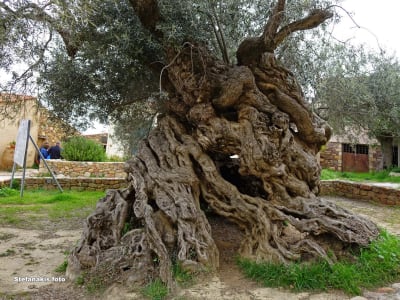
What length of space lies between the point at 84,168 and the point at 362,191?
1137 centimetres

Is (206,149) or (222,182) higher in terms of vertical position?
(206,149)

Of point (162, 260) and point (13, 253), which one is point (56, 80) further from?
point (162, 260)

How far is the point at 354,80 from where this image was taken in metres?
7.12

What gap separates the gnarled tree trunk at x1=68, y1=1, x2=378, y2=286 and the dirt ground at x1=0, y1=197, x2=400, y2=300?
22 cm

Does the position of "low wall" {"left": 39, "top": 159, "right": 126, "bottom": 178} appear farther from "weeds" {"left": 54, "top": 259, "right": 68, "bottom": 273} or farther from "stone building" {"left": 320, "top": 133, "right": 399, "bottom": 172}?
"stone building" {"left": 320, "top": 133, "right": 399, "bottom": 172}

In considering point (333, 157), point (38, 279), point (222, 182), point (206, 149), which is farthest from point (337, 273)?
point (333, 157)

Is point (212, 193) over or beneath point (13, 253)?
over

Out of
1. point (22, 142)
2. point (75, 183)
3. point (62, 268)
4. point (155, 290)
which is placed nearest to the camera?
point (155, 290)

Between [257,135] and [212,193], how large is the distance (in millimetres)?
1056

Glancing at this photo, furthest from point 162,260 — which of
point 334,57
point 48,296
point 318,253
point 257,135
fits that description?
point 334,57

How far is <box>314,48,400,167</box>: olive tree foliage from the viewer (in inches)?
270

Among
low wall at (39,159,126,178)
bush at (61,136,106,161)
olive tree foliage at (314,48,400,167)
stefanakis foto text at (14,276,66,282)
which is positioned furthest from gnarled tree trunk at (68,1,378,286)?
bush at (61,136,106,161)

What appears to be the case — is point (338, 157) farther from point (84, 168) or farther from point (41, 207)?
point (41, 207)

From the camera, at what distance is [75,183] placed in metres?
11.3
